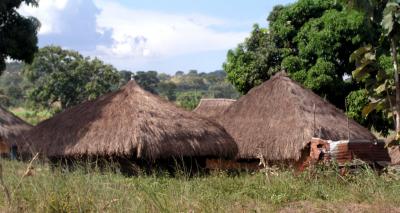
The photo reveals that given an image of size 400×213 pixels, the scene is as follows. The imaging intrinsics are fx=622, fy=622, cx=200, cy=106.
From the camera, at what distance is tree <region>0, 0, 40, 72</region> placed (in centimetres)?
1406

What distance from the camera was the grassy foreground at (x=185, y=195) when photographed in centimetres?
467

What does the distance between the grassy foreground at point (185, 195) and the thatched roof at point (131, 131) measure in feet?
12.6

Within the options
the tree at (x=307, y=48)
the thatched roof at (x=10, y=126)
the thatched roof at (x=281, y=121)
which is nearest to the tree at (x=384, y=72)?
the thatched roof at (x=281, y=121)

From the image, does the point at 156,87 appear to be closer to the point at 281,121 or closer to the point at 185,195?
the point at 281,121

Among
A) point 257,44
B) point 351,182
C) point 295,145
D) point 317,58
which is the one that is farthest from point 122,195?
point 257,44

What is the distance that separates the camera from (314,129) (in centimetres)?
1232

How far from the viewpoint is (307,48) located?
49.4 ft

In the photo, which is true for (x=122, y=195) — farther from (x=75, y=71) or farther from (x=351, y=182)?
(x=75, y=71)

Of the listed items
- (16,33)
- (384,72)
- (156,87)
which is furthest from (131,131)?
(156,87)

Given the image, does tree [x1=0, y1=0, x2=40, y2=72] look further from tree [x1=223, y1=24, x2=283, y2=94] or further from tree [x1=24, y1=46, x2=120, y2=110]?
tree [x1=24, y1=46, x2=120, y2=110]

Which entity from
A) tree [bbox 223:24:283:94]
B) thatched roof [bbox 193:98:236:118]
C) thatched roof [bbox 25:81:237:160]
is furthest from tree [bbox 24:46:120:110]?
thatched roof [bbox 25:81:237:160]

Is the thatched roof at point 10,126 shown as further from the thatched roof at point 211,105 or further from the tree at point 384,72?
the tree at point 384,72

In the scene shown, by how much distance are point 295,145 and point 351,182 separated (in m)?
5.45

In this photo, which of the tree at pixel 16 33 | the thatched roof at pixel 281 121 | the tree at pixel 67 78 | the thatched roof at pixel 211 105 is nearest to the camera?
the thatched roof at pixel 281 121
